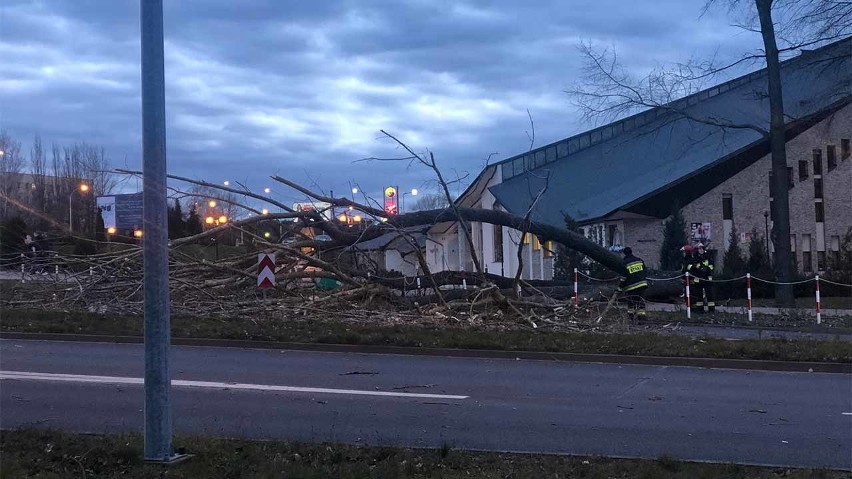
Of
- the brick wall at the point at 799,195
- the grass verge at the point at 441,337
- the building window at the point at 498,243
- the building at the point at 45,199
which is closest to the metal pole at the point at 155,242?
the grass verge at the point at 441,337

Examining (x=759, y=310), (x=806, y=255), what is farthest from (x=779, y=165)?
(x=806, y=255)

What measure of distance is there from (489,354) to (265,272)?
5.46 metres

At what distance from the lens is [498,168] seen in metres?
42.3

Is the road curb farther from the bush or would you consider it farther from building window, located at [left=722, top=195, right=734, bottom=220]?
building window, located at [left=722, top=195, right=734, bottom=220]

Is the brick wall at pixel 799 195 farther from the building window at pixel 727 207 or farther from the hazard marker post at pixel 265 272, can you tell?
the hazard marker post at pixel 265 272

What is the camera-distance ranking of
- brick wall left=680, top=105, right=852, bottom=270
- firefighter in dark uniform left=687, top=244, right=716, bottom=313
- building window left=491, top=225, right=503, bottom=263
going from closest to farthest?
firefighter in dark uniform left=687, top=244, right=716, bottom=313
brick wall left=680, top=105, right=852, bottom=270
building window left=491, top=225, right=503, bottom=263

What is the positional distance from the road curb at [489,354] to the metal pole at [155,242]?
25.5 ft

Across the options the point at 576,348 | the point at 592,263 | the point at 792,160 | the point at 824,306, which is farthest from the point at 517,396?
the point at 792,160

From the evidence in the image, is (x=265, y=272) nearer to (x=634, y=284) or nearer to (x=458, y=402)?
(x=458, y=402)

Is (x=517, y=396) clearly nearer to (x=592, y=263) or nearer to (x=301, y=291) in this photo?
(x=301, y=291)

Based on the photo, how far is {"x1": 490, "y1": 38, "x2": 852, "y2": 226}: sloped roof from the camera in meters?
33.0

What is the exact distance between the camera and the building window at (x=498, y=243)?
44250 millimetres

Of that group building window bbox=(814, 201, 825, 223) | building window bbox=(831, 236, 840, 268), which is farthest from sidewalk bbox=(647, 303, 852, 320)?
building window bbox=(814, 201, 825, 223)

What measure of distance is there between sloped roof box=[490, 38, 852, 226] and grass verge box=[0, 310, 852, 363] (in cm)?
1581
